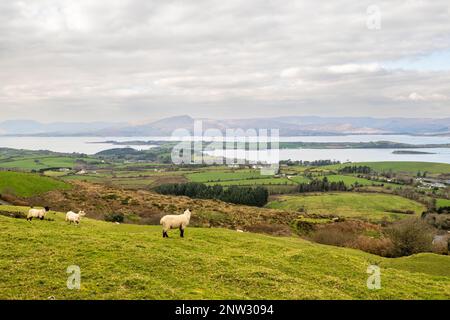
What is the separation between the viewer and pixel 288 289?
1560 centimetres

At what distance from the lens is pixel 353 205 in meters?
130

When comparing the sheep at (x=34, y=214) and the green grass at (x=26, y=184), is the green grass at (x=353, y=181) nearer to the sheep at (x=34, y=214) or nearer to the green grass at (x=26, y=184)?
the green grass at (x=26, y=184)

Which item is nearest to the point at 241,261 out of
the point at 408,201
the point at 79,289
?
the point at 79,289

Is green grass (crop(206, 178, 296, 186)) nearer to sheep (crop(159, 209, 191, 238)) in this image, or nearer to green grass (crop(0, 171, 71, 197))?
green grass (crop(0, 171, 71, 197))

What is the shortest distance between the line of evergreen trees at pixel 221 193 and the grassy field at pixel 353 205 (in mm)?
5060

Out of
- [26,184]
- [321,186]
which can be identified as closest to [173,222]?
[26,184]

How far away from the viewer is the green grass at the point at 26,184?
2522 inches

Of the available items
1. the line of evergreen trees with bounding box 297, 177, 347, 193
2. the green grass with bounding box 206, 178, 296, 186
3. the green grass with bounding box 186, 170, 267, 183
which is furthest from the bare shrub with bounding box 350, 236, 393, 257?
the green grass with bounding box 186, 170, 267, 183

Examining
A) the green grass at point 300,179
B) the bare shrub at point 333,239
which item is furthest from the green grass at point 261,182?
the bare shrub at point 333,239

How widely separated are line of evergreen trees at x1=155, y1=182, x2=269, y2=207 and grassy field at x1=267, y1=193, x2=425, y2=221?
506 cm

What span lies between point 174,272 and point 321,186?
15028cm

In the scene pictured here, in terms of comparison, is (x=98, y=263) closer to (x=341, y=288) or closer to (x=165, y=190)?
(x=341, y=288)

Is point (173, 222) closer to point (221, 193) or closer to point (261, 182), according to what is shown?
point (221, 193)
